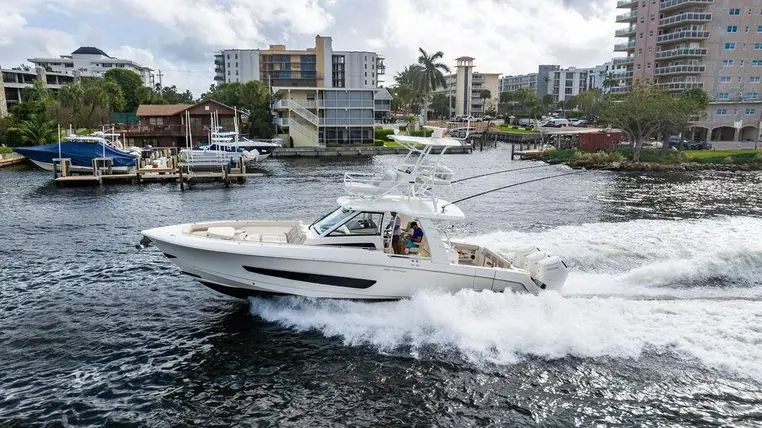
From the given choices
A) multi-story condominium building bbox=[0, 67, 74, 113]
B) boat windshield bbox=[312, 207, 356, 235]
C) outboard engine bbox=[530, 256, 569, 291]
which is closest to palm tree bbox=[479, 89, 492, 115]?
multi-story condominium building bbox=[0, 67, 74, 113]

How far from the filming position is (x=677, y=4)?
3135 inches

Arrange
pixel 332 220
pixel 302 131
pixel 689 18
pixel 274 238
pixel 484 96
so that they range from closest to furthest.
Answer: pixel 332 220, pixel 274 238, pixel 302 131, pixel 689 18, pixel 484 96

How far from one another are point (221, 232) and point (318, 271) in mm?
3168

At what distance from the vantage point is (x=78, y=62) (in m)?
160

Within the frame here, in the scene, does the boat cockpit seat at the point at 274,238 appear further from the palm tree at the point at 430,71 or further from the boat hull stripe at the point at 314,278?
the palm tree at the point at 430,71

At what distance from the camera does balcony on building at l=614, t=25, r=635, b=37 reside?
303 feet

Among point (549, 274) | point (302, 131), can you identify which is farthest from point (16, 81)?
point (549, 274)

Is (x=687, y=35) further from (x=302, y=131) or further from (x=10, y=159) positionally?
(x=10, y=159)

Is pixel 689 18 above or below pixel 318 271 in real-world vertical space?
above

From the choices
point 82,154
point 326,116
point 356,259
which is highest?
point 326,116

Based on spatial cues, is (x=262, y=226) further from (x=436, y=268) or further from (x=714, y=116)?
(x=714, y=116)

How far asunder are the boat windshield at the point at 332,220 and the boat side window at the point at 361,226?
176mm

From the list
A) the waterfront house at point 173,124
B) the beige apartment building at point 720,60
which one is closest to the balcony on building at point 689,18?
the beige apartment building at point 720,60

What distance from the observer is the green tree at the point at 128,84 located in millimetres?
98812
